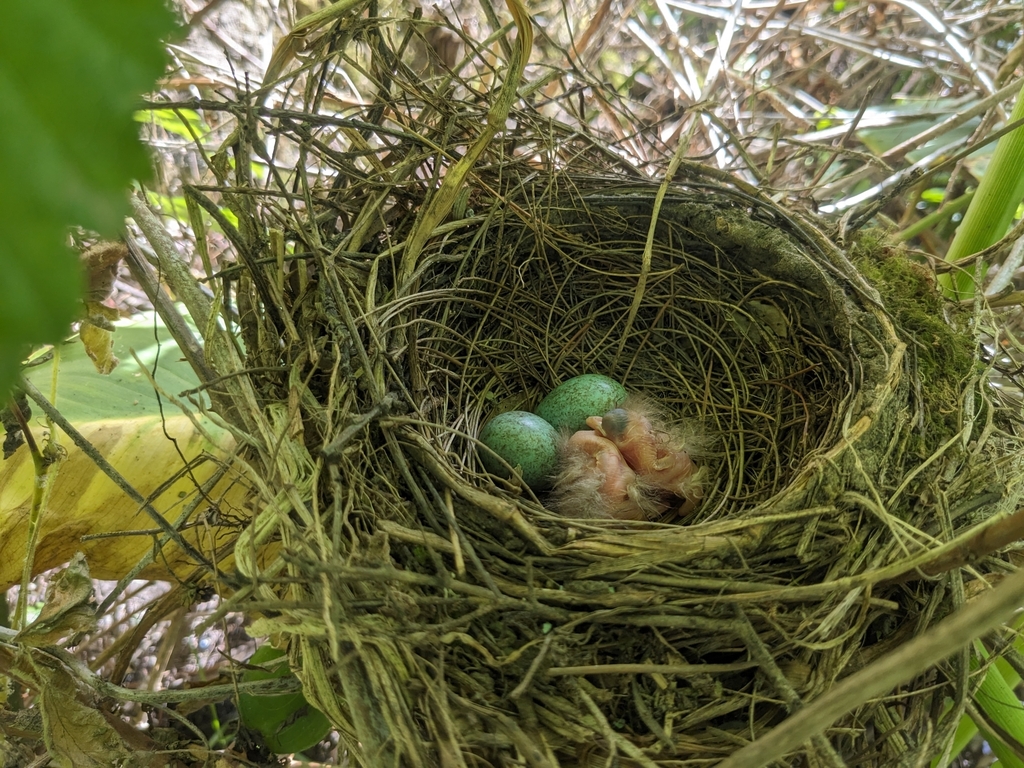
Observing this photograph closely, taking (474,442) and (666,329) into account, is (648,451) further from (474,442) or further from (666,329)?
(474,442)

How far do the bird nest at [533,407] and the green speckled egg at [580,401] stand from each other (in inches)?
5.1

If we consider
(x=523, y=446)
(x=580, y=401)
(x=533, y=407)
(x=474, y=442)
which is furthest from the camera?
(x=533, y=407)

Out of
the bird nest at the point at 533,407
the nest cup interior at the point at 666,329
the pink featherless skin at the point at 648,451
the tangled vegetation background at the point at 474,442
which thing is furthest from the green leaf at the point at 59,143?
the pink featherless skin at the point at 648,451

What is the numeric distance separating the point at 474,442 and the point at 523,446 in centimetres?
22

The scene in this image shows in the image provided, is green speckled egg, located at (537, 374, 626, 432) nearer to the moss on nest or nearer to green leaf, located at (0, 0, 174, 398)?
the moss on nest

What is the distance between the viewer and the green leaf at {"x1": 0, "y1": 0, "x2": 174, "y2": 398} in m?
0.19

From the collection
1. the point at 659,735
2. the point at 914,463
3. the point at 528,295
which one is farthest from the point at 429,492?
the point at 914,463

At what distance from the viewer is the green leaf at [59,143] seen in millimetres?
194

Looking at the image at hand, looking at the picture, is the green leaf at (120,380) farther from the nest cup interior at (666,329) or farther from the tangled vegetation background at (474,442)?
the nest cup interior at (666,329)

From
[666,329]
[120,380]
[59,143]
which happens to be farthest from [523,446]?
[59,143]

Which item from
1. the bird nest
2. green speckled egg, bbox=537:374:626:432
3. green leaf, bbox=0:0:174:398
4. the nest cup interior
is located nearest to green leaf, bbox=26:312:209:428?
the bird nest

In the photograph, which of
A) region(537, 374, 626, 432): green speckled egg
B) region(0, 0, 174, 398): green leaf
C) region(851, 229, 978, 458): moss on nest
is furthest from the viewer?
region(537, 374, 626, 432): green speckled egg

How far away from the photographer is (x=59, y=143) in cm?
20

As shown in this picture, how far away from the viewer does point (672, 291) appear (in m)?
1.58
